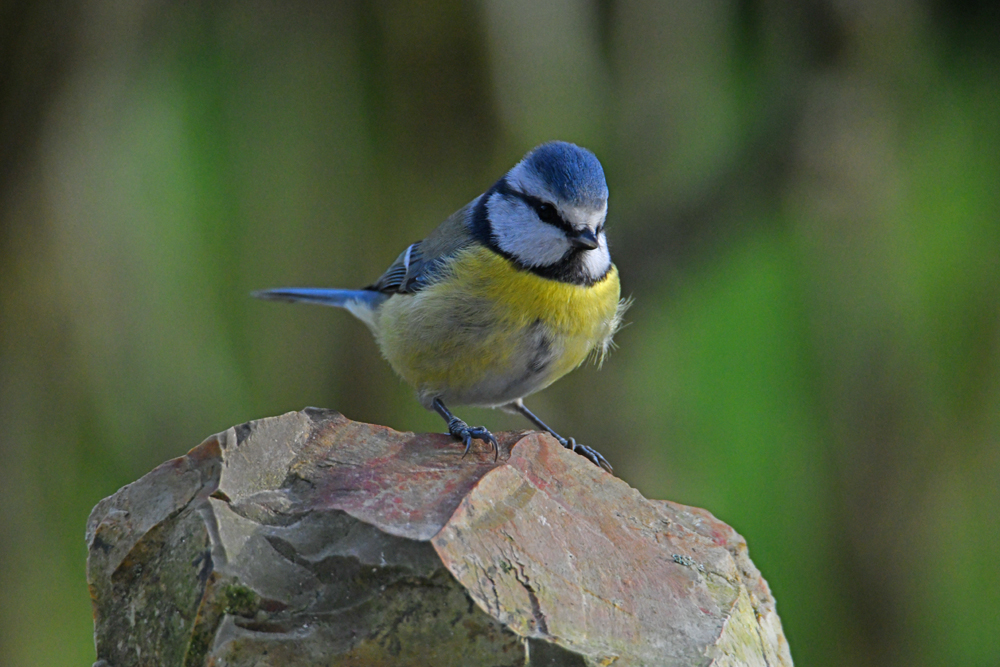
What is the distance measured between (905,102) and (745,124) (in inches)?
26.9

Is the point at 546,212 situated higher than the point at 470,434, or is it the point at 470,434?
the point at 546,212

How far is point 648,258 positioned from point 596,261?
1.46 metres

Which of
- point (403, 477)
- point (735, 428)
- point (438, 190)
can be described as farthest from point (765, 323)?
point (403, 477)

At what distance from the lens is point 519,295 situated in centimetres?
245

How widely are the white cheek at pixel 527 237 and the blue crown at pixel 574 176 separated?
12 cm

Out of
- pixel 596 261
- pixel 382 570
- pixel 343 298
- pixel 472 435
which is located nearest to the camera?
pixel 382 570

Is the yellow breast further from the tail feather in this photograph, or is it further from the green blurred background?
the green blurred background

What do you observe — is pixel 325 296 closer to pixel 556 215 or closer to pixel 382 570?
pixel 556 215

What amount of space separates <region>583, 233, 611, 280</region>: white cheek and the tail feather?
80 centimetres

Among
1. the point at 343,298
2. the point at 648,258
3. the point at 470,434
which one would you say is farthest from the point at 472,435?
the point at 648,258

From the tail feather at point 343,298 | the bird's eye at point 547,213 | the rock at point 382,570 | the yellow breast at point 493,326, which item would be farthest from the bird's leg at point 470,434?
the tail feather at point 343,298

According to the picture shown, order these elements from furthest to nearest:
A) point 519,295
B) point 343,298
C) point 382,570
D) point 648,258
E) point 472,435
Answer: point 648,258, point 343,298, point 519,295, point 472,435, point 382,570

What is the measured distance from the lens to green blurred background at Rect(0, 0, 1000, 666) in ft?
11.7

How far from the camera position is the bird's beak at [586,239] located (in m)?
2.36
